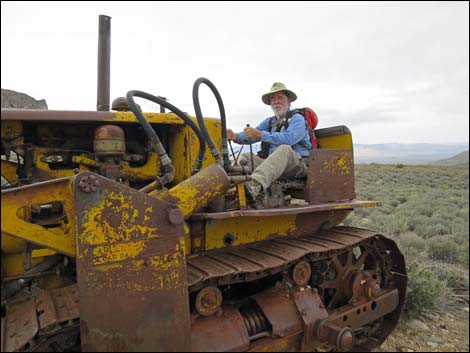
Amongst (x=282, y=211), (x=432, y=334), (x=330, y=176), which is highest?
(x=330, y=176)

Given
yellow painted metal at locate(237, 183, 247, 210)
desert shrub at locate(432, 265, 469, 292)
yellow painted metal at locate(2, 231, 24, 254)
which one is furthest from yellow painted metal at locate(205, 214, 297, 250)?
desert shrub at locate(432, 265, 469, 292)

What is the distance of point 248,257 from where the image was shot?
9.53 ft

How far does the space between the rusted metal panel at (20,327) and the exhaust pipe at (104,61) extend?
198cm

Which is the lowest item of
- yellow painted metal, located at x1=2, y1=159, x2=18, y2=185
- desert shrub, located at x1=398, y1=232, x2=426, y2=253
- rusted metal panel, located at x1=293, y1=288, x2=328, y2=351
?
desert shrub, located at x1=398, y1=232, x2=426, y2=253

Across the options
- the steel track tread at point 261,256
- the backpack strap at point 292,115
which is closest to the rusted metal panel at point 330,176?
the steel track tread at point 261,256

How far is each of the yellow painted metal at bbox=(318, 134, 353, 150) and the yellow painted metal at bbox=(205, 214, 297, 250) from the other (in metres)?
1.09

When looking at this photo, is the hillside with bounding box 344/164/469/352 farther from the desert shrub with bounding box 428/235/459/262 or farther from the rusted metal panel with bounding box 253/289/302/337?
the rusted metal panel with bounding box 253/289/302/337

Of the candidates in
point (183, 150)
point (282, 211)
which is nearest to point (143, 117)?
point (183, 150)

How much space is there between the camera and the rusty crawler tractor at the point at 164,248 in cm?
209

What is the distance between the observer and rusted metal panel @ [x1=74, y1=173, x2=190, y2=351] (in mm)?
2055

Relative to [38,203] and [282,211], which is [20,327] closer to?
[38,203]

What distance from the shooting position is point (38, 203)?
2.07m

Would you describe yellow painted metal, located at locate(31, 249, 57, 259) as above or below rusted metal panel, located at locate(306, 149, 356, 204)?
below

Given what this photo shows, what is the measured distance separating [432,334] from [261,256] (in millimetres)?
2357
